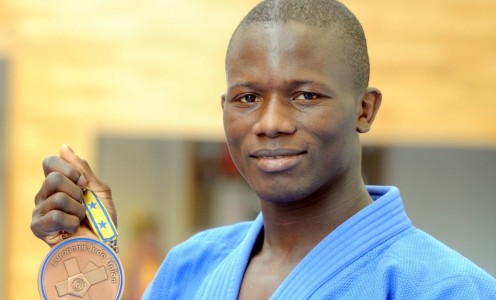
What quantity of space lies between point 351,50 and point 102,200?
622 millimetres

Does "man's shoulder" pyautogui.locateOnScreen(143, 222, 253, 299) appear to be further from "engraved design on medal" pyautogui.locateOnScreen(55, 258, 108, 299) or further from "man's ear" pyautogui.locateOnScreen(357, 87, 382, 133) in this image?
"man's ear" pyautogui.locateOnScreen(357, 87, 382, 133)

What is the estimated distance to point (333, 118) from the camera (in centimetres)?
Answer: 197

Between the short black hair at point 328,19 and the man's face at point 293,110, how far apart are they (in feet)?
0.06

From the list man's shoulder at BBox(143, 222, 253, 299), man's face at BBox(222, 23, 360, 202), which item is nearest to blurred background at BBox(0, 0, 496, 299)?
man's shoulder at BBox(143, 222, 253, 299)

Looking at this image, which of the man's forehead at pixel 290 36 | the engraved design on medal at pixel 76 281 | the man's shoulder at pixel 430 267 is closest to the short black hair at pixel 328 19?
the man's forehead at pixel 290 36

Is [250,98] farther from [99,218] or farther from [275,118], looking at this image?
[99,218]

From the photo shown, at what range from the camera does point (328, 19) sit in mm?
2014

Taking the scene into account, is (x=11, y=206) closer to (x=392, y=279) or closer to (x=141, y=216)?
(x=141, y=216)

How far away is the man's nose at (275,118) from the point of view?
76.7 inches

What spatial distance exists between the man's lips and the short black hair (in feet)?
0.66

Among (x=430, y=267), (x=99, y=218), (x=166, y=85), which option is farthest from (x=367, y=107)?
(x=166, y=85)

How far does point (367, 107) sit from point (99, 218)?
60cm

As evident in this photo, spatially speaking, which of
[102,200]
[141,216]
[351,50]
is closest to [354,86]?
[351,50]

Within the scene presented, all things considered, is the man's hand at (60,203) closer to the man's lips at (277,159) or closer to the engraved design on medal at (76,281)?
the engraved design on medal at (76,281)
